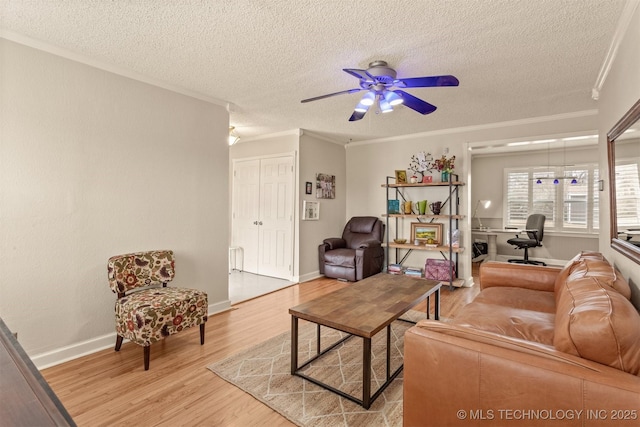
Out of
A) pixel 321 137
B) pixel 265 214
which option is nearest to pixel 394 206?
pixel 321 137

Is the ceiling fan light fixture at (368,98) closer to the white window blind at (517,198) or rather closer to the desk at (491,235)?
the desk at (491,235)

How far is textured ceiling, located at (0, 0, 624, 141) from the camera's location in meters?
1.94

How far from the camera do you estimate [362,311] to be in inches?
87.4

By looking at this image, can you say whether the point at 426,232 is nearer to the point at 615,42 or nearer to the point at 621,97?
the point at 621,97

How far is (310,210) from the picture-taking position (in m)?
5.26

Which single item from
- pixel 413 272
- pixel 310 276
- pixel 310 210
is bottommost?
pixel 310 276

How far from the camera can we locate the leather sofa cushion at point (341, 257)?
5.01 meters

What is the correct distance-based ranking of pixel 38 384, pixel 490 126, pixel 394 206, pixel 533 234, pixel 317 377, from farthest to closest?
pixel 533 234
pixel 394 206
pixel 490 126
pixel 317 377
pixel 38 384

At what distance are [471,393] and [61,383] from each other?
2.58m

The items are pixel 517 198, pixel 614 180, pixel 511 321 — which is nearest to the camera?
pixel 511 321

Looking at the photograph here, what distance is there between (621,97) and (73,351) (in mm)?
4528

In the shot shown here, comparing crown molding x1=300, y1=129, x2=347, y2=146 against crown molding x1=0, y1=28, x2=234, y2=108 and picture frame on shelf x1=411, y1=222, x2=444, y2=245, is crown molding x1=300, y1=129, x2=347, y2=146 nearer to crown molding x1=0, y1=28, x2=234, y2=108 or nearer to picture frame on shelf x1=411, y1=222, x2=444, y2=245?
crown molding x1=0, y1=28, x2=234, y2=108

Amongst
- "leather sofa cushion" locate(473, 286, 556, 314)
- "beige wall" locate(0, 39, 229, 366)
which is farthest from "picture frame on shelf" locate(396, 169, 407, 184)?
"beige wall" locate(0, 39, 229, 366)

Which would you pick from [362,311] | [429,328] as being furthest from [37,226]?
[429,328]
